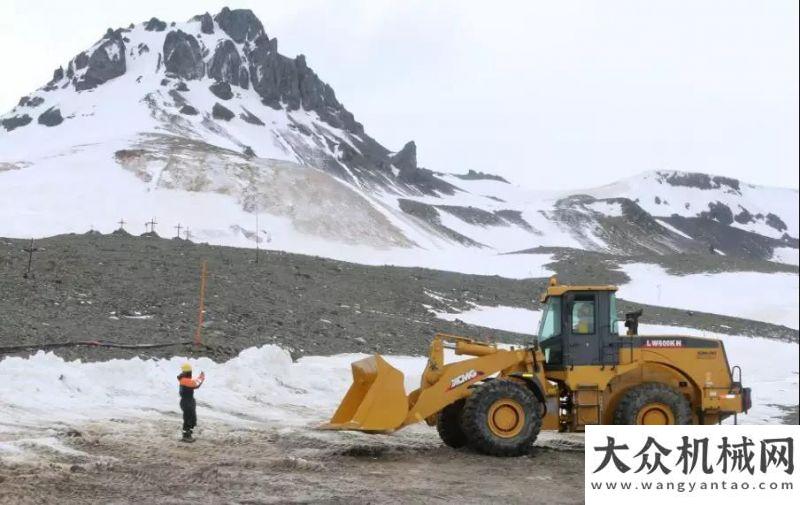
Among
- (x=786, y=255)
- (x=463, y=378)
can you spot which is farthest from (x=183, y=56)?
(x=463, y=378)

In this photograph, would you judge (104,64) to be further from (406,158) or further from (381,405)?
(381,405)

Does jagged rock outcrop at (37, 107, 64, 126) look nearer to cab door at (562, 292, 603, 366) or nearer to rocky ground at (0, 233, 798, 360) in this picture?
rocky ground at (0, 233, 798, 360)

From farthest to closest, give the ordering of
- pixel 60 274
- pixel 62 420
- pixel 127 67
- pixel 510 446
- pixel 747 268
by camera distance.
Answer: pixel 127 67 < pixel 747 268 < pixel 60 274 < pixel 62 420 < pixel 510 446

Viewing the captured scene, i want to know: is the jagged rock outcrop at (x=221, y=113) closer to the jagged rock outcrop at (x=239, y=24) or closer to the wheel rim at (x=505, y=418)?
the jagged rock outcrop at (x=239, y=24)

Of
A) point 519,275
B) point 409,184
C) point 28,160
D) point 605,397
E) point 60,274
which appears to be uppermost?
point 409,184

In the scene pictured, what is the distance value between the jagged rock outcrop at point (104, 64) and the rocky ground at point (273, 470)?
115 m

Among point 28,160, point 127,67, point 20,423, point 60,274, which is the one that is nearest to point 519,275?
point 60,274

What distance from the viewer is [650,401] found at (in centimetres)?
1198

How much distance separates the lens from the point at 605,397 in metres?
12.4

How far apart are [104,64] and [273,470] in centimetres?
12192

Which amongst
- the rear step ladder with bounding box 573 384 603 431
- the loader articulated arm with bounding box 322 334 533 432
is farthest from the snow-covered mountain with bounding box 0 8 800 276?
the rear step ladder with bounding box 573 384 603 431

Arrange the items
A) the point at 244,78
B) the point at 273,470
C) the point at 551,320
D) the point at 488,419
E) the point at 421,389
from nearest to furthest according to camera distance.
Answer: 1. the point at 273,470
2. the point at 488,419
3. the point at 421,389
4. the point at 551,320
5. the point at 244,78

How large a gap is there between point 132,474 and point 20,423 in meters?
3.28

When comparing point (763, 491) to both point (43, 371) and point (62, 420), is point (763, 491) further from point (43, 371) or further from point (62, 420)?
point (43, 371)
